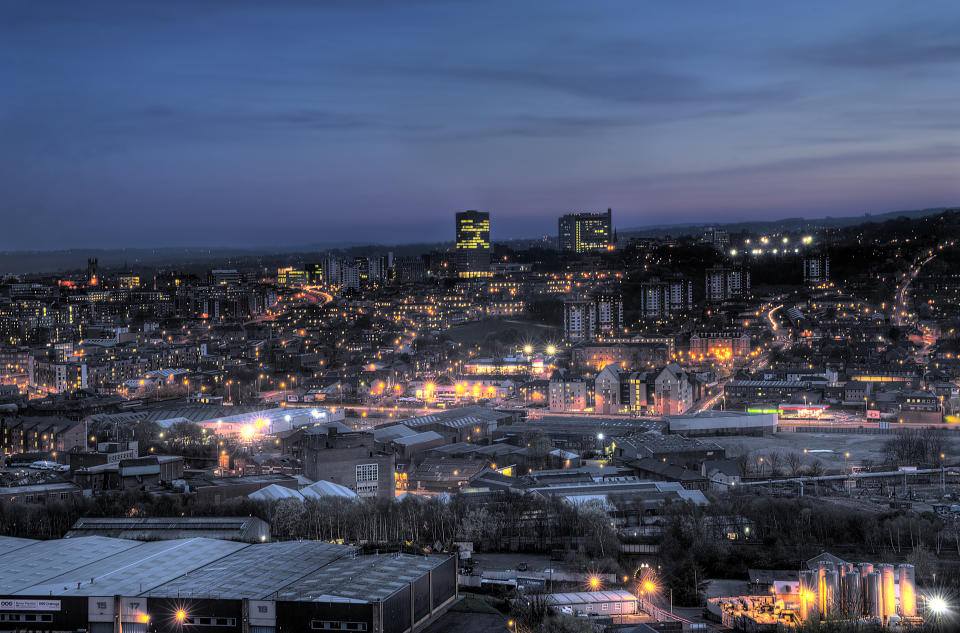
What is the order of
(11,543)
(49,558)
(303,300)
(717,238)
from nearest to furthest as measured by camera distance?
(49,558) → (11,543) → (303,300) → (717,238)

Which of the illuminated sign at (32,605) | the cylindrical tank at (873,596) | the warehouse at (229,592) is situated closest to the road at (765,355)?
the cylindrical tank at (873,596)

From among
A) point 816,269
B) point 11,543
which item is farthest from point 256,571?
point 816,269

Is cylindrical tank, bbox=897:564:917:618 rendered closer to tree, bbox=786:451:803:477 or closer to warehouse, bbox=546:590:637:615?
warehouse, bbox=546:590:637:615

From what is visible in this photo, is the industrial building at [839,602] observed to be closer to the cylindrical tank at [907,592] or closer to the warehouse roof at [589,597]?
the cylindrical tank at [907,592]

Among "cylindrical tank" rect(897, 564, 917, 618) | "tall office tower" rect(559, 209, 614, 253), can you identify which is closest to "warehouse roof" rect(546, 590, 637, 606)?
"cylindrical tank" rect(897, 564, 917, 618)

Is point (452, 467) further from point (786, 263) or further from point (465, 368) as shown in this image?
point (786, 263)

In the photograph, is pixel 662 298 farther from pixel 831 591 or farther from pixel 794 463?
pixel 831 591

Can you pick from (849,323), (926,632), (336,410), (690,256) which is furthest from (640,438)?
(690,256)

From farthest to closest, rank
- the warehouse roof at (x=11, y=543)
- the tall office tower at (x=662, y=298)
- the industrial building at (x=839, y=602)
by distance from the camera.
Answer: the tall office tower at (x=662, y=298) → the warehouse roof at (x=11, y=543) → the industrial building at (x=839, y=602)
